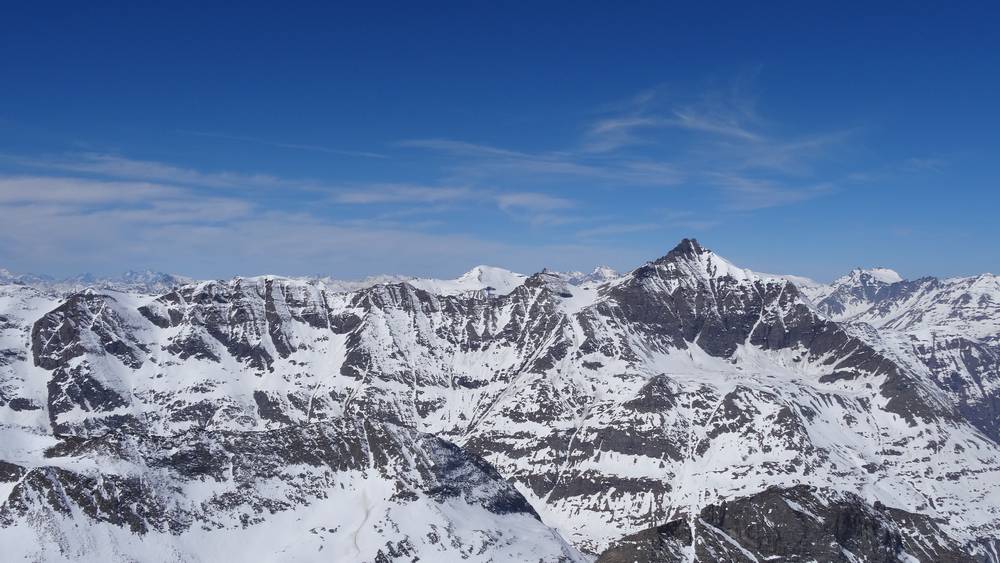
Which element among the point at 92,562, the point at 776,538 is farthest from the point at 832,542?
the point at 92,562

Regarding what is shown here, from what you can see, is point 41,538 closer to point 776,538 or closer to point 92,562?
point 92,562

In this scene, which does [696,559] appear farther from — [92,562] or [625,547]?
[92,562]

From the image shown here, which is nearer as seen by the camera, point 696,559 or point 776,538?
point 696,559

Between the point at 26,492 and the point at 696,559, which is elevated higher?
the point at 26,492

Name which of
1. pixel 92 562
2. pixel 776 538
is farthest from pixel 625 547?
pixel 92 562

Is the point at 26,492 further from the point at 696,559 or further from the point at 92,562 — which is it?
the point at 696,559

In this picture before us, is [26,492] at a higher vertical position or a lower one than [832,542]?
higher

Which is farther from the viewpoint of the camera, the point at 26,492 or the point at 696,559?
the point at 26,492

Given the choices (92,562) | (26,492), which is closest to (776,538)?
(92,562)
